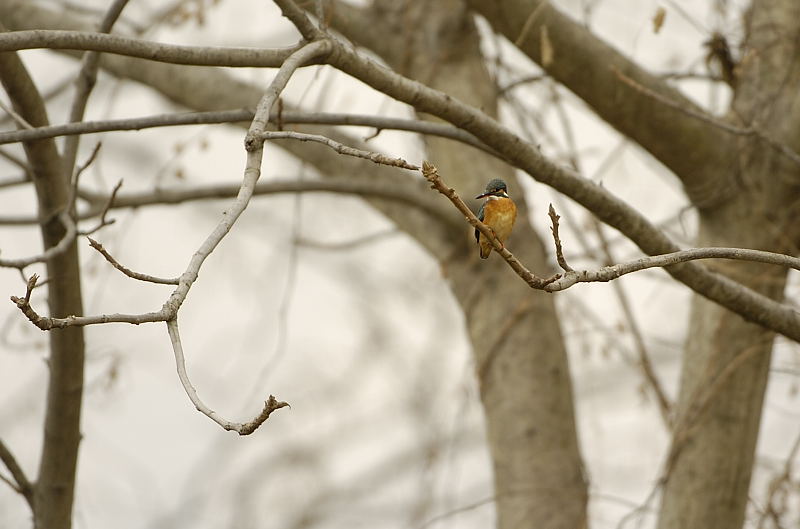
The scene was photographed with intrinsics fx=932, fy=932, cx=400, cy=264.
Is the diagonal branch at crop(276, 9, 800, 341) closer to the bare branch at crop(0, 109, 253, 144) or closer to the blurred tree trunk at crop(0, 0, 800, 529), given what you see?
the bare branch at crop(0, 109, 253, 144)

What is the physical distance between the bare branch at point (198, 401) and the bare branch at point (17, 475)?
1539mm

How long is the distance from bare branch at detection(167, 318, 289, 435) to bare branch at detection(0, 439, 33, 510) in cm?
154

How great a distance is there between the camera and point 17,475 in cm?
317

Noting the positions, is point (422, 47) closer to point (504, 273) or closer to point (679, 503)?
point (504, 273)

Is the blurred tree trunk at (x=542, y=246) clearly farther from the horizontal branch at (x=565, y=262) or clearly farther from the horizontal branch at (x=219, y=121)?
the horizontal branch at (x=565, y=262)

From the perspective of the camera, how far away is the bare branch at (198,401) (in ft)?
5.56

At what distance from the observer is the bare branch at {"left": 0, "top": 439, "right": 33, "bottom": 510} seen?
3.00 meters

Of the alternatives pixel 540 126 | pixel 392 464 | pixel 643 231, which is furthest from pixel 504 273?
pixel 392 464

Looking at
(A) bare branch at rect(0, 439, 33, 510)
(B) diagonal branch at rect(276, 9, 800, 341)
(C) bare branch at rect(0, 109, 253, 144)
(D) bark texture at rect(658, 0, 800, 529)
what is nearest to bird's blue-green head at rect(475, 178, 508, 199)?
(B) diagonal branch at rect(276, 9, 800, 341)

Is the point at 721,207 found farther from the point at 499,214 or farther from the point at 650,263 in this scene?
the point at 650,263

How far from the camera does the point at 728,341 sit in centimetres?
391

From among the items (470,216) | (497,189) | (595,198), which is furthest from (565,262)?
(595,198)

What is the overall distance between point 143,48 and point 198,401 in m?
1.07

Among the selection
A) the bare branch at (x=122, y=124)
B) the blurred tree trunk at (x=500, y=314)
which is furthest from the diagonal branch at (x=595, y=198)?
the blurred tree trunk at (x=500, y=314)
